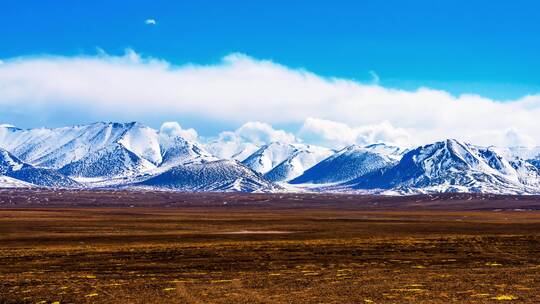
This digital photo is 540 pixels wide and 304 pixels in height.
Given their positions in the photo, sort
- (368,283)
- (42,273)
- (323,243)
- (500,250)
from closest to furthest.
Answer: (368,283) → (42,273) → (500,250) → (323,243)

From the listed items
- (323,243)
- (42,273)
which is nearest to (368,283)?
(42,273)

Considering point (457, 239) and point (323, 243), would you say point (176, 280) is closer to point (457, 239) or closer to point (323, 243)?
point (323, 243)

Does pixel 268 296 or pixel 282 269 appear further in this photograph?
pixel 282 269

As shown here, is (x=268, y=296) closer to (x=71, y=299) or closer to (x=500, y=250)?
(x=71, y=299)

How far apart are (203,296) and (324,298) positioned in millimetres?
5933

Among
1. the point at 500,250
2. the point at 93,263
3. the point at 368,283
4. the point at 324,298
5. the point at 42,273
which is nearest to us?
the point at 324,298

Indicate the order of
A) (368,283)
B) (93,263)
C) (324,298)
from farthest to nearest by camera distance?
(93,263) < (368,283) < (324,298)

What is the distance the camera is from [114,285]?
123ft

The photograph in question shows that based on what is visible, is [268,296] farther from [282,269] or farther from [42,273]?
[42,273]

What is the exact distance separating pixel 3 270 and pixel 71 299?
1488 centimetres

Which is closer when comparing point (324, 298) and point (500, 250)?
point (324, 298)

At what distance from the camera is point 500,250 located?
59406 mm

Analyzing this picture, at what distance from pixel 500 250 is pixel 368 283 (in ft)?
87.1

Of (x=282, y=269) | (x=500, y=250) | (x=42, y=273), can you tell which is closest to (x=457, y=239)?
(x=500, y=250)
